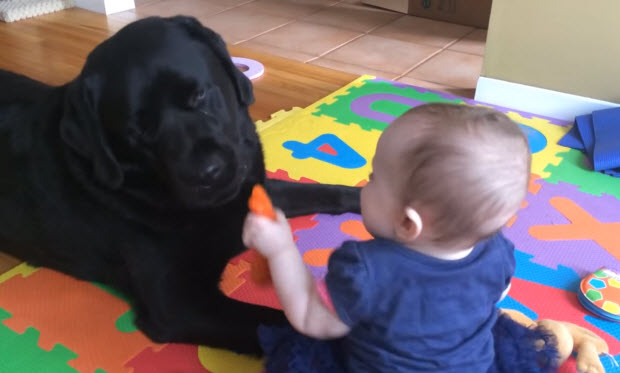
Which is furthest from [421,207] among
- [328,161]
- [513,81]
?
[513,81]

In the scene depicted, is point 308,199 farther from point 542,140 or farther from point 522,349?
point 542,140

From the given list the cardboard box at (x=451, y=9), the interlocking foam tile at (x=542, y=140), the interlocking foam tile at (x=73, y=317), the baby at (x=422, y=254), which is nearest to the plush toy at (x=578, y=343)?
the baby at (x=422, y=254)

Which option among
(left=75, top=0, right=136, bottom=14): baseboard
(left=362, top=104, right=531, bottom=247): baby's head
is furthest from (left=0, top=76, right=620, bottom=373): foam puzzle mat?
(left=75, top=0, right=136, bottom=14): baseboard

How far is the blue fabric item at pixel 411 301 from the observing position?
0.78 meters

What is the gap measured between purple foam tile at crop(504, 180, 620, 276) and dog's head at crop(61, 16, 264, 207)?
2.27 feet

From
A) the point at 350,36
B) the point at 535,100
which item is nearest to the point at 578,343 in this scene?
the point at 535,100

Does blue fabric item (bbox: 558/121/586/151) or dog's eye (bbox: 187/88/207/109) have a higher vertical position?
dog's eye (bbox: 187/88/207/109)

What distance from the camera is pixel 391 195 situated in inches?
30.5

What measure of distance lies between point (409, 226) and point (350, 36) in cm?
201

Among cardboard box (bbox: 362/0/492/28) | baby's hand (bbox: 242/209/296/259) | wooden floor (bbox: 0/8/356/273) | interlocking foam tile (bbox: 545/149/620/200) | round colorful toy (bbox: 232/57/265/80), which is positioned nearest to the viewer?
baby's hand (bbox: 242/209/296/259)

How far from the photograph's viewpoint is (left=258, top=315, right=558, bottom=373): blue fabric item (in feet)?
3.01

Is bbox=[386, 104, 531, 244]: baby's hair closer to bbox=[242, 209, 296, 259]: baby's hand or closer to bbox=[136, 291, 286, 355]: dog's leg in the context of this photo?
bbox=[242, 209, 296, 259]: baby's hand

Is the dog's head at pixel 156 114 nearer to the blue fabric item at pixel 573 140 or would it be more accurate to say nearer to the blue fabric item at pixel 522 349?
the blue fabric item at pixel 522 349

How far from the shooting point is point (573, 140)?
1.74 meters
